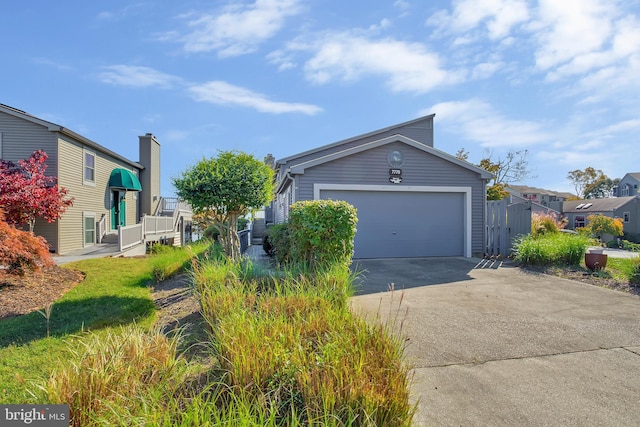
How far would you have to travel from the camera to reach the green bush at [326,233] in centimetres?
612

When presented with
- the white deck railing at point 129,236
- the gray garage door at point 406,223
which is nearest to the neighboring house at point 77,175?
the white deck railing at point 129,236

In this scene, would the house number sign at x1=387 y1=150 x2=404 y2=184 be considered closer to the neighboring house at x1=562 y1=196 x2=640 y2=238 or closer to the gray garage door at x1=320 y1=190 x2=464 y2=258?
the gray garage door at x1=320 y1=190 x2=464 y2=258

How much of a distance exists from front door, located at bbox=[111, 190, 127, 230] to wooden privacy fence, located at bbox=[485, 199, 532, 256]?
17259mm

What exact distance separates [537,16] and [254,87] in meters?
7.34

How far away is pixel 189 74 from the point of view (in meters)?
9.41

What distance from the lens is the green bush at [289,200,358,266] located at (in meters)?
6.12

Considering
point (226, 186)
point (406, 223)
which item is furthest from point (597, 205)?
point (226, 186)

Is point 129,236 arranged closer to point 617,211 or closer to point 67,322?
point 67,322

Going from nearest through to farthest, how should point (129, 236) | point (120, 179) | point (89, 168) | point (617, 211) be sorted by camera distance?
point (129, 236), point (89, 168), point (120, 179), point (617, 211)

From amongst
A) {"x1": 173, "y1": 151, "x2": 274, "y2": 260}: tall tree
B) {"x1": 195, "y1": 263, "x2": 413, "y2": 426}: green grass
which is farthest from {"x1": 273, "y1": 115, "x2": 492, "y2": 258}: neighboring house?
{"x1": 195, "y1": 263, "x2": 413, "y2": 426}: green grass

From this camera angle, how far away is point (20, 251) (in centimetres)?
639

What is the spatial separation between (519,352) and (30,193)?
1400cm

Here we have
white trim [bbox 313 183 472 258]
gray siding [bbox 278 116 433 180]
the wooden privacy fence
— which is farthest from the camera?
gray siding [bbox 278 116 433 180]

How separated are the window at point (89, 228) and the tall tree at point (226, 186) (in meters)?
10.6
